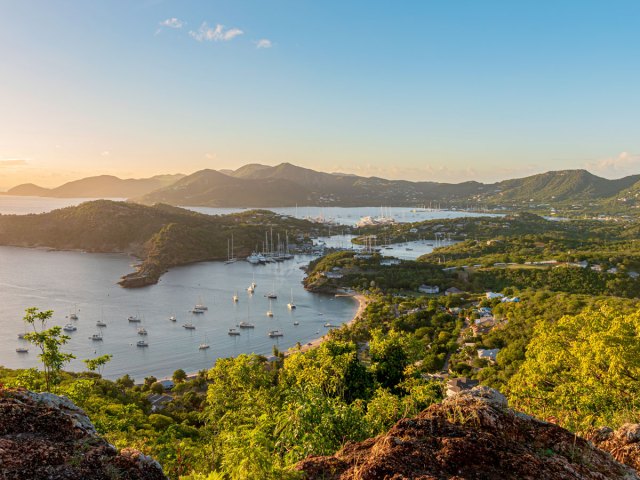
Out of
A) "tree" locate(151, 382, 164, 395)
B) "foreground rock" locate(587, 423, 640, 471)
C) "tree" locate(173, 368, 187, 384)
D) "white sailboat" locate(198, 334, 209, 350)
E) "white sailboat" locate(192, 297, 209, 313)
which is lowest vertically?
"white sailboat" locate(198, 334, 209, 350)

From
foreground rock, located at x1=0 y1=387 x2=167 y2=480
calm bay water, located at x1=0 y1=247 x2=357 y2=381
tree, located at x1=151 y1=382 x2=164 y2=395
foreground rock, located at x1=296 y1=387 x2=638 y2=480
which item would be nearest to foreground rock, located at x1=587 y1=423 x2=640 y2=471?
foreground rock, located at x1=296 y1=387 x2=638 y2=480

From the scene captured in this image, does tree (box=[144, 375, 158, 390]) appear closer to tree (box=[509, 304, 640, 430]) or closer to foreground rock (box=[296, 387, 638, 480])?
tree (box=[509, 304, 640, 430])

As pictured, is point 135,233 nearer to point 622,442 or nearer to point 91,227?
point 91,227

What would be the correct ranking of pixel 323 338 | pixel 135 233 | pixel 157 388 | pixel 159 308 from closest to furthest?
pixel 157 388 → pixel 323 338 → pixel 159 308 → pixel 135 233

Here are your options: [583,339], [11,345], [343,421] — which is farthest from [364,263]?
[343,421]

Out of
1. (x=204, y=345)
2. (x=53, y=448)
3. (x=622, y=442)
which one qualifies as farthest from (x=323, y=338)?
(x=53, y=448)

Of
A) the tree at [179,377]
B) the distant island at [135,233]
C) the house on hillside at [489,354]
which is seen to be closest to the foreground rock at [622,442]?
the house on hillside at [489,354]

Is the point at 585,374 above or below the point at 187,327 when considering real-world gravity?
above
